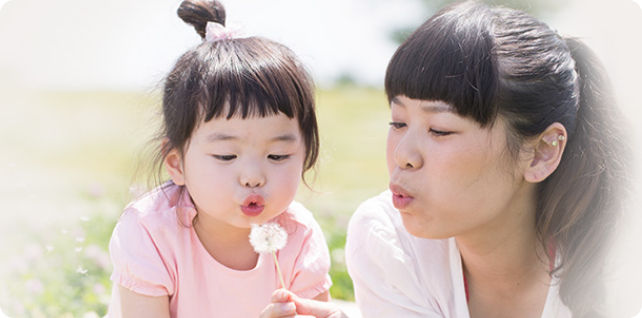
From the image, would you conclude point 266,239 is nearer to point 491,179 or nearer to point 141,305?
point 141,305

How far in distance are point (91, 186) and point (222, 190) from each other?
2.94 metres

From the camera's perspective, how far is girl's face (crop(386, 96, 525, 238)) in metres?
1.85

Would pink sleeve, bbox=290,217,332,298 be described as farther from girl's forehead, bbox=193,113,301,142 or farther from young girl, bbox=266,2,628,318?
girl's forehead, bbox=193,113,301,142

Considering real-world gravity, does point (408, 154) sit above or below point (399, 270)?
above

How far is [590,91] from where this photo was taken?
2012mm

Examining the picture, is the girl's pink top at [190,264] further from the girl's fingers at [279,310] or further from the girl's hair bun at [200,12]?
the girl's hair bun at [200,12]

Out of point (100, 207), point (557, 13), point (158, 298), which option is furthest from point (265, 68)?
point (100, 207)

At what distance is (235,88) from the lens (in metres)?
2.06

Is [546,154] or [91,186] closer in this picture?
[546,154]

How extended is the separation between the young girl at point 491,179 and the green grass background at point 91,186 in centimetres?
57

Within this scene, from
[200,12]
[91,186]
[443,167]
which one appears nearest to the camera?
[443,167]

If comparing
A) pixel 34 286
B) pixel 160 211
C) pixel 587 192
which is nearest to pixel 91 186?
pixel 34 286

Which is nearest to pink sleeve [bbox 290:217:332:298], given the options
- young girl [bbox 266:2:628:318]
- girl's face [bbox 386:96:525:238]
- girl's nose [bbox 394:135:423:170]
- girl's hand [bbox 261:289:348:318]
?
young girl [bbox 266:2:628:318]

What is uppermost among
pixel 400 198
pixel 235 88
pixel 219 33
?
pixel 219 33
